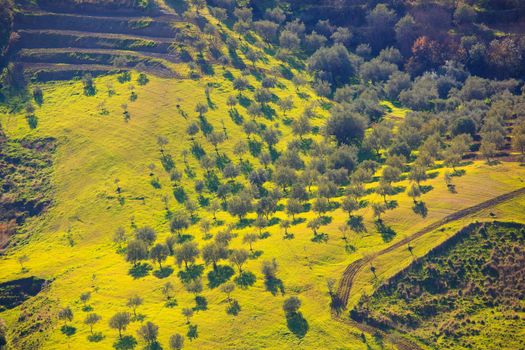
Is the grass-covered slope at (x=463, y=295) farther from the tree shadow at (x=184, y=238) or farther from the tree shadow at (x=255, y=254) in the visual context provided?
the tree shadow at (x=184, y=238)

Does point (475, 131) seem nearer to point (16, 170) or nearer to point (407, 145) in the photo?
point (407, 145)

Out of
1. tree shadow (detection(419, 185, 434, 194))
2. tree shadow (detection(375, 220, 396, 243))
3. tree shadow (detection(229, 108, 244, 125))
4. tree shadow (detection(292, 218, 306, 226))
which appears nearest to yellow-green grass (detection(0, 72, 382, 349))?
tree shadow (detection(229, 108, 244, 125))

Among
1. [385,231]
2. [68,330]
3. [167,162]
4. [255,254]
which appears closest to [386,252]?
[385,231]

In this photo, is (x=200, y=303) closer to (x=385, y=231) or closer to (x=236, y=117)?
(x=385, y=231)

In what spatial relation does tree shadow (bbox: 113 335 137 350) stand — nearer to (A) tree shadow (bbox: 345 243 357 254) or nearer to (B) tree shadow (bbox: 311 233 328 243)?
(B) tree shadow (bbox: 311 233 328 243)

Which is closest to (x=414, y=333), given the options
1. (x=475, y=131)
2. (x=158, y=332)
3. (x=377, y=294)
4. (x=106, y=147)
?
(x=377, y=294)
